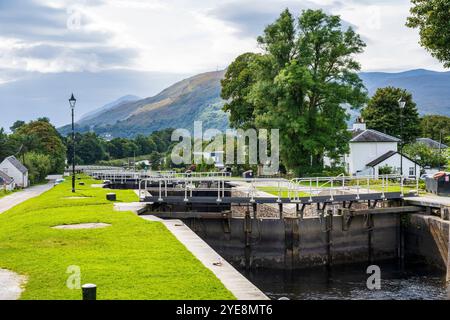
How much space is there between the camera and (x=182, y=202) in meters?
33.2

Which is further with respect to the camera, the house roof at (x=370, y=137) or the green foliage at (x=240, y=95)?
the house roof at (x=370, y=137)

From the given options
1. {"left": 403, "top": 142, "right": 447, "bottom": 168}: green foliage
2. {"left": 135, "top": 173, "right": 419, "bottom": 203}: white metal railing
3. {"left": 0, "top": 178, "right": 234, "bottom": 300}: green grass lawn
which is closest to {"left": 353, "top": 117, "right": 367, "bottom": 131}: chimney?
{"left": 403, "top": 142, "right": 447, "bottom": 168}: green foliage

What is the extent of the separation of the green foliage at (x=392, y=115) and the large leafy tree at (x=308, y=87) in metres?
36.5

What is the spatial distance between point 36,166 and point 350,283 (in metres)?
95.0

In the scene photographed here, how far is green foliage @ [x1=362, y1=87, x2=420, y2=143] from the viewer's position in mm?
99875

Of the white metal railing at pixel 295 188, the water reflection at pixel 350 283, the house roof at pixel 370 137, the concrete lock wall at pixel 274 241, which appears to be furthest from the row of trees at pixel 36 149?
the water reflection at pixel 350 283

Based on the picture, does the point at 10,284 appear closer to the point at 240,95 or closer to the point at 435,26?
the point at 435,26

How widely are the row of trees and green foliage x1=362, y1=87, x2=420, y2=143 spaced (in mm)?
62059

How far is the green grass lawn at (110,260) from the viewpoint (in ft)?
46.2

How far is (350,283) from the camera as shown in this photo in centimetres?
2950

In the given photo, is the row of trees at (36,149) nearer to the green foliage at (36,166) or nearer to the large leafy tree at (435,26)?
the green foliage at (36,166)

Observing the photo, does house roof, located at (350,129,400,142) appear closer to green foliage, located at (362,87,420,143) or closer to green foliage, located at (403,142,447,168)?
green foliage, located at (403,142,447,168)

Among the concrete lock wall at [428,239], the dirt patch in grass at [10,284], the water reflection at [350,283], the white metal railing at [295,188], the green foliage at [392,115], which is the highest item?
the green foliage at [392,115]

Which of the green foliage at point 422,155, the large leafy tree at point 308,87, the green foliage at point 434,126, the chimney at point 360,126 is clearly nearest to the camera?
the large leafy tree at point 308,87
